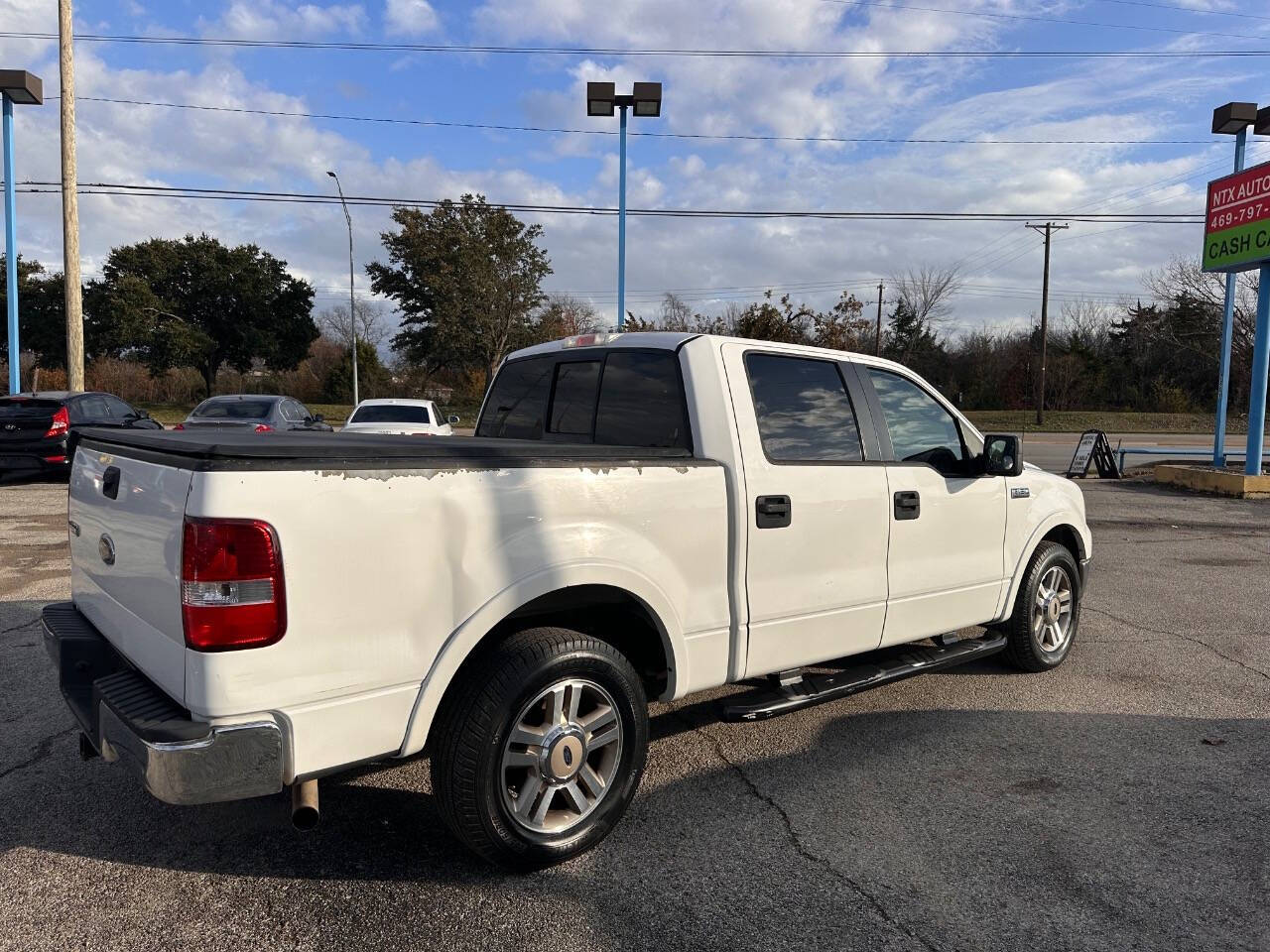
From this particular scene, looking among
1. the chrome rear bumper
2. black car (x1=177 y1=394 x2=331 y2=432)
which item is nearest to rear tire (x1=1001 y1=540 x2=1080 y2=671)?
the chrome rear bumper

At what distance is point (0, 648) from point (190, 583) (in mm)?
4296

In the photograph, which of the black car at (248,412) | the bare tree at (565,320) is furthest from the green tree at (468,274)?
the black car at (248,412)

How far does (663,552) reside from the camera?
340 cm

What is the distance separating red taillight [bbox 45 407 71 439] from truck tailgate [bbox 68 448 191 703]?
12109mm

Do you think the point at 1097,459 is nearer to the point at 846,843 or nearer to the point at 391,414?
the point at 391,414

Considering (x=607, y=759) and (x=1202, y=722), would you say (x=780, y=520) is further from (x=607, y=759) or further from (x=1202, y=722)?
(x=1202, y=722)

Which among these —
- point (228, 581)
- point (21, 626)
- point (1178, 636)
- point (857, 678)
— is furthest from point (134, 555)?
point (1178, 636)

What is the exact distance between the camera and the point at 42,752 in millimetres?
4094

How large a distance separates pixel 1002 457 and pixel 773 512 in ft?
5.57

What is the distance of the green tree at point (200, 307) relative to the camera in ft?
137

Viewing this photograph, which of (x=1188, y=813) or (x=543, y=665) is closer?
(x=543, y=665)

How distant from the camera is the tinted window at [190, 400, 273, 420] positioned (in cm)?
1434

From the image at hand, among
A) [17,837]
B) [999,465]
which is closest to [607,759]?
[17,837]

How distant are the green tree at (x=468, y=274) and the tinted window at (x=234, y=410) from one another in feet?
88.5
